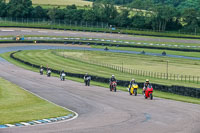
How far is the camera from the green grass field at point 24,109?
64.1 ft

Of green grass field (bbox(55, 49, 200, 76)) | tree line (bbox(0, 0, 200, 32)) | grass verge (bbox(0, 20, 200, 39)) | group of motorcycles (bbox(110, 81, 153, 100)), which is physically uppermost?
tree line (bbox(0, 0, 200, 32))

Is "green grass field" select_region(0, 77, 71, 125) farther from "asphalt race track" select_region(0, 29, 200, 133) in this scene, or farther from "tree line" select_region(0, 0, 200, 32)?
"tree line" select_region(0, 0, 200, 32)

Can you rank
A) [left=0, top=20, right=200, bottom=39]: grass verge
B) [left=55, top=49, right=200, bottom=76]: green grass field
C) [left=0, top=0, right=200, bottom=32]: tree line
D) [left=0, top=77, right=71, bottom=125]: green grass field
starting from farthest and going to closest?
[left=0, top=0, right=200, bottom=32]: tree line, [left=0, top=20, right=200, bottom=39]: grass verge, [left=55, top=49, right=200, bottom=76]: green grass field, [left=0, top=77, right=71, bottom=125]: green grass field

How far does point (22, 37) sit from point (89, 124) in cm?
8469

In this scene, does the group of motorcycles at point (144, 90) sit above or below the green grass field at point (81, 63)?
above

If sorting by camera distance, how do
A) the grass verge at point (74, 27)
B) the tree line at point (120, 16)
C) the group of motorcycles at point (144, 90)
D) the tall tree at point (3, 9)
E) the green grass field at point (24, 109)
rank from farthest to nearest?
the tree line at point (120, 16), the tall tree at point (3, 9), the grass verge at point (74, 27), the group of motorcycles at point (144, 90), the green grass field at point (24, 109)

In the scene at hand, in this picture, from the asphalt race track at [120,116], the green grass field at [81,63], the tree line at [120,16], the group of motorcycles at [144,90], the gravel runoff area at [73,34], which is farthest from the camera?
the tree line at [120,16]

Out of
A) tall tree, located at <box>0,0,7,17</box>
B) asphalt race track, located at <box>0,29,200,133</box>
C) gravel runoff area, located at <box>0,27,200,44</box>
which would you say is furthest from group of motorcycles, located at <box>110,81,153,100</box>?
tall tree, located at <box>0,0,7,17</box>

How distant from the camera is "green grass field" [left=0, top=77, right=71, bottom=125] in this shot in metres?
19.5

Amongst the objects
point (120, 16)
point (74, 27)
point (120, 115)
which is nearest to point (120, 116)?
point (120, 115)

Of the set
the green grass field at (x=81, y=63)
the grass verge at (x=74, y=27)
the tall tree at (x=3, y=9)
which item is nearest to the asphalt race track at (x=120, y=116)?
the green grass field at (x=81, y=63)

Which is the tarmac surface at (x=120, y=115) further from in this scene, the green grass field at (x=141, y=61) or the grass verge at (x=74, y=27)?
the grass verge at (x=74, y=27)

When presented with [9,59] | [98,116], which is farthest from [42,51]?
Answer: [98,116]

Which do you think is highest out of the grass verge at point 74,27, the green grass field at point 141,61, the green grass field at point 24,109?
the grass verge at point 74,27
